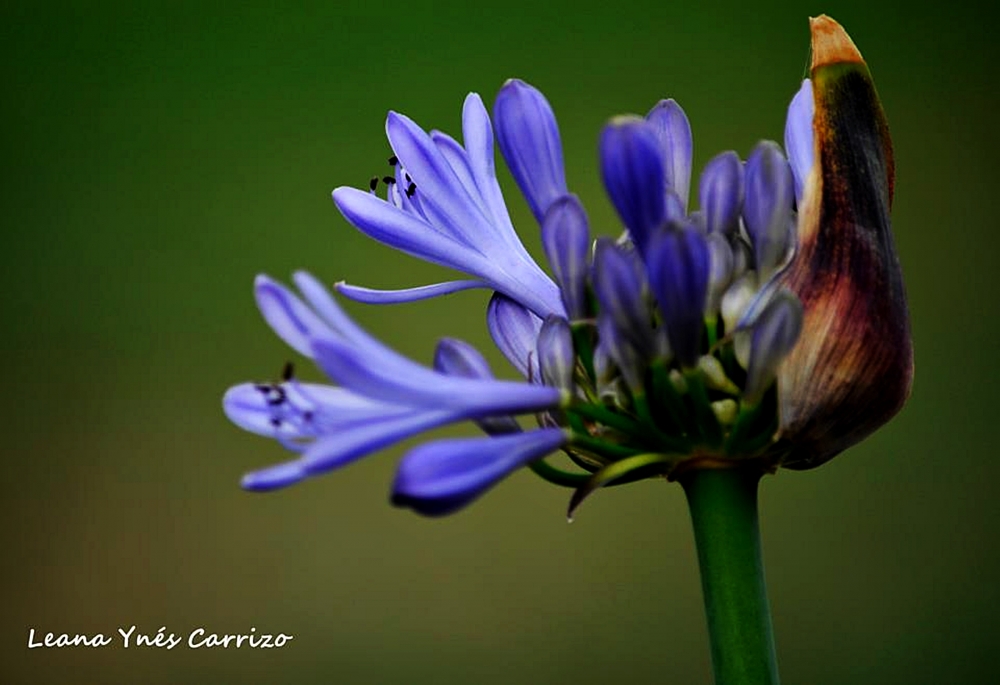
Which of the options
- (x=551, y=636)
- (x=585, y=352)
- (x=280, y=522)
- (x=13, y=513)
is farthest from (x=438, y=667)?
(x=585, y=352)

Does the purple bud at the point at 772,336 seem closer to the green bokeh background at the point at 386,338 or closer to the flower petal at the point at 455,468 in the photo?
the flower petal at the point at 455,468

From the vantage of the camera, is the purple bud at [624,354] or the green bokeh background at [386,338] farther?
the green bokeh background at [386,338]

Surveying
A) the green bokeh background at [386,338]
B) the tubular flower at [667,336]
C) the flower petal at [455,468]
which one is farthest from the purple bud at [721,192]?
the green bokeh background at [386,338]

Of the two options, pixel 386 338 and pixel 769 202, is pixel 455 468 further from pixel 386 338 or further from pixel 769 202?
pixel 386 338

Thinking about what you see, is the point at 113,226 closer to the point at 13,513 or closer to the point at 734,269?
the point at 13,513

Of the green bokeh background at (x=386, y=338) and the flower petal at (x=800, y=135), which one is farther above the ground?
the green bokeh background at (x=386, y=338)

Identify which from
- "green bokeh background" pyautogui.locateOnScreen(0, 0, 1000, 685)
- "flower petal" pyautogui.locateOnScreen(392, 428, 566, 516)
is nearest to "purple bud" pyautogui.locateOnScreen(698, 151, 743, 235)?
"flower petal" pyautogui.locateOnScreen(392, 428, 566, 516)

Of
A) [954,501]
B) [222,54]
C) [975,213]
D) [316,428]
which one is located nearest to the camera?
[316,428]

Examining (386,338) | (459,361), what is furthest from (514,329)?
(386,338)
